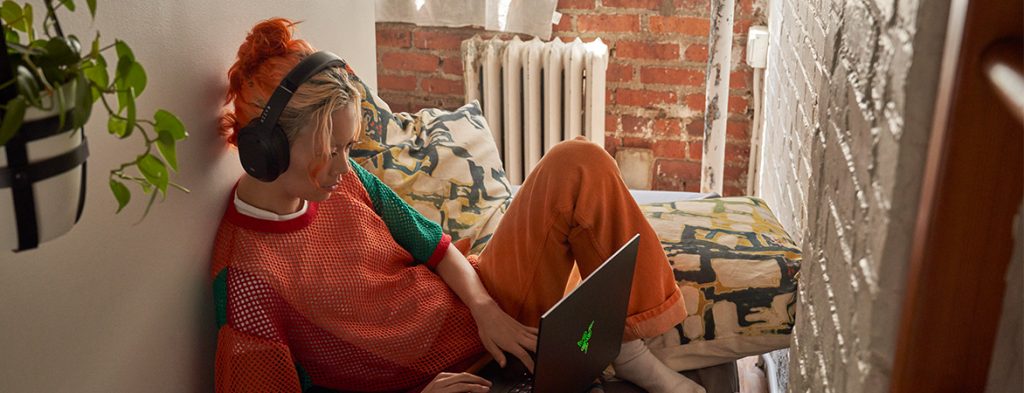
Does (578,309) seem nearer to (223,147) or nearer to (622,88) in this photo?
(223,147)

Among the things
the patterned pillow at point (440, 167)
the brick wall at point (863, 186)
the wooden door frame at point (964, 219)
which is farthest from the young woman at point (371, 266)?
the wooden door frame at point (964, 219)

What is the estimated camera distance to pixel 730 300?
1754 mm

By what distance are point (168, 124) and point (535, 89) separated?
2413 mm

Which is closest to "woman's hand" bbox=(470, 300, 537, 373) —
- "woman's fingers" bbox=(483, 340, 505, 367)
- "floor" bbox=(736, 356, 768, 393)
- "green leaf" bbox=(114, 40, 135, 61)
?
"woman's fingers" bbox=(483, 340, 505, 367)

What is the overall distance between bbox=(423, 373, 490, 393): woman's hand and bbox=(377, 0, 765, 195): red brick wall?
1867 millimetres

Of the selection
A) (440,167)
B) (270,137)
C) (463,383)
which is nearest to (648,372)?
(463,383)

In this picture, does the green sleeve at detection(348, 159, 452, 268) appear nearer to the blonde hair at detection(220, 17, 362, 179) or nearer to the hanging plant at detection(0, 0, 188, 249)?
the blonde hair at detection(220, 17, 362, 179)

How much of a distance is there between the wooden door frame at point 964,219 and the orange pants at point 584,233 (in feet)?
3.56

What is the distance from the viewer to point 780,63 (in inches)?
95.1

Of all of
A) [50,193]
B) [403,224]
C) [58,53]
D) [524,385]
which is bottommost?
[524,385]

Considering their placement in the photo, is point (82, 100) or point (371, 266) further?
point (371, 266)

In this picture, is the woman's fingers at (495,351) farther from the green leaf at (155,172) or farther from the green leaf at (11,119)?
the green leaf at (11,119)

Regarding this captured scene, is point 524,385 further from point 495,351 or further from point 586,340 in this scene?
point 586,340

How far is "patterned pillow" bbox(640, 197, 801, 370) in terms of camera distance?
174 centimetres
